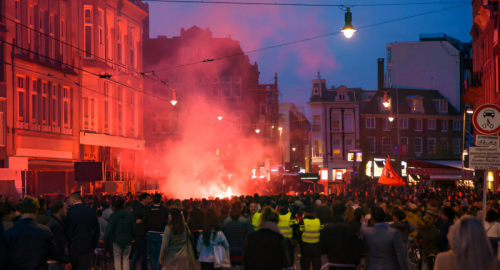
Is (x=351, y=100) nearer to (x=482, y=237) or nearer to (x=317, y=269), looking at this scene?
(x=317, y=269)

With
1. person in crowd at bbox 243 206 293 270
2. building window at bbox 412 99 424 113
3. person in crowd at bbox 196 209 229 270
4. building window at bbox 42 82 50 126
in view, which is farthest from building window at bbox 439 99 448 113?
person in crowd at bbox 243 206 293 270

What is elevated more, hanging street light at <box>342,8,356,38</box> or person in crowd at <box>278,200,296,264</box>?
hanging street light at <box>342,8,356,38</box>

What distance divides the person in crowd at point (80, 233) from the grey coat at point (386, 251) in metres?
5.17

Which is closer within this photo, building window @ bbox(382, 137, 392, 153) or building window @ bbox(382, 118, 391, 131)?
building window @ bbox(382, 137, 392, 153)

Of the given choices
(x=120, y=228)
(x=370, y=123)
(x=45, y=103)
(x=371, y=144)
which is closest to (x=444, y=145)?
(x=371, y=144)

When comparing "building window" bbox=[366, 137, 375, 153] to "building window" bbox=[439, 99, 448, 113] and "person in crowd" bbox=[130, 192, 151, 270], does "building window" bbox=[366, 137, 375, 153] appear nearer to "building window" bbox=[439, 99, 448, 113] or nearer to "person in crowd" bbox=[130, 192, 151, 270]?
"building window" bbox=[439, 99, 448, 113]

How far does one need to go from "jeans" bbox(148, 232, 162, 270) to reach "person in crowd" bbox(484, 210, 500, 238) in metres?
6.02

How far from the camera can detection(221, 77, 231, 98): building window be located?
69.7 metres

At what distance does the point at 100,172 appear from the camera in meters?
26.9

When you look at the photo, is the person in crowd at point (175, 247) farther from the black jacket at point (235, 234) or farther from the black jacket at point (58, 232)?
the black jacket at point (58, 232)

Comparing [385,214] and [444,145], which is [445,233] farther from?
[444,145]

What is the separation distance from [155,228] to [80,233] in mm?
1685

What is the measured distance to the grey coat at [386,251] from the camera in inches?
291

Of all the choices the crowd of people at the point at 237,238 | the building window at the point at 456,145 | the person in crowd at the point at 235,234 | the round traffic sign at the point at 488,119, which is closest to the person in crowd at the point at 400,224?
the crowd of people at the point at 237,238
